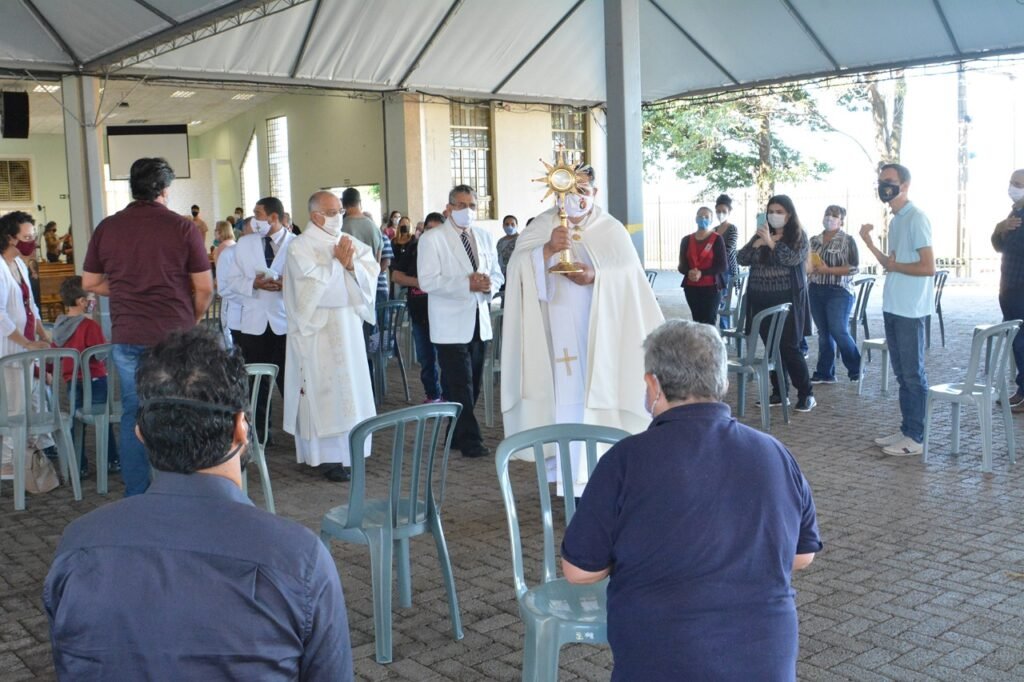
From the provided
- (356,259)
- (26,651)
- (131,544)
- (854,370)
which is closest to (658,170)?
(854,370)

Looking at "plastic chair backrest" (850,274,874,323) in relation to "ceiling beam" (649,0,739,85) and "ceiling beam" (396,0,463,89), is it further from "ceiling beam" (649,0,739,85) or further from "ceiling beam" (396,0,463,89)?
"ceiling beam" (396,0,463,89)

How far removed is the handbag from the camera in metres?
6.88

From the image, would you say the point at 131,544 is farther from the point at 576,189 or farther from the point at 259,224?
the point at 259,224

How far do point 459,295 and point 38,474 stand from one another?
10.0 ft

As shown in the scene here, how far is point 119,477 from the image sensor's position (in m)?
7.36

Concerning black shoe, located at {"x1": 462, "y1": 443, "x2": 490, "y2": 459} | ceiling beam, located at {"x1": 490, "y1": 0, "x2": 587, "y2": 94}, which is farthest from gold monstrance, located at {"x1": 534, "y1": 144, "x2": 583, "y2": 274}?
ceiling beam, located at {"x1": 490, "y1": 0, "x2": 587, "y2": 94}

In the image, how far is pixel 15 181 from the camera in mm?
31625

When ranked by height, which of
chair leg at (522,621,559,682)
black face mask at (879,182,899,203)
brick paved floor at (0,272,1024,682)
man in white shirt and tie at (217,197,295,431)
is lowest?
brick paved floor at (0,272,1024,682)

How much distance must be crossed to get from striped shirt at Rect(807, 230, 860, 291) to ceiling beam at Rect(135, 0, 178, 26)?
793 centimetres

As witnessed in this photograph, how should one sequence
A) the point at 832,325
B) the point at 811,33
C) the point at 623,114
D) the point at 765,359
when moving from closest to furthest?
1. the point at 765,359
2. the point at 623,114
3. the point at 832,325
4. the point at 811,33

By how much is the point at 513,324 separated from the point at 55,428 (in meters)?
2.93

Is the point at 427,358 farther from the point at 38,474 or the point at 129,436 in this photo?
the point at 129,436

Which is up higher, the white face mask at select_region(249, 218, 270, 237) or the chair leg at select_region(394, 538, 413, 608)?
the white face mask at select_region(249, 218, 270, 237)

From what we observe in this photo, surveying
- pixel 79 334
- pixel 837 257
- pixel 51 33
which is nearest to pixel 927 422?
pixel 837 257
